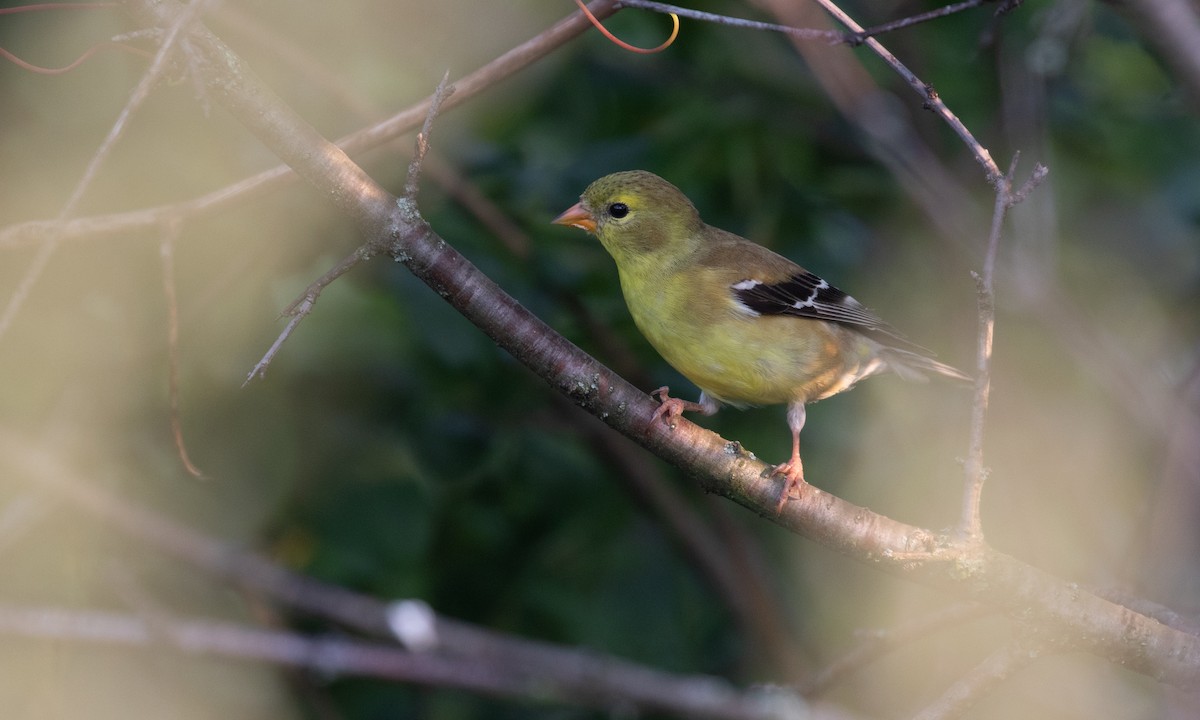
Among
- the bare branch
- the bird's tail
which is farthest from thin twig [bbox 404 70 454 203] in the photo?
the bird's tail

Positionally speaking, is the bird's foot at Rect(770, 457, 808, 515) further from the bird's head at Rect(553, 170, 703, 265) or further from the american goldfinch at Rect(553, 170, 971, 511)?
the bird's head at Rect(553, 170, 703, 265)

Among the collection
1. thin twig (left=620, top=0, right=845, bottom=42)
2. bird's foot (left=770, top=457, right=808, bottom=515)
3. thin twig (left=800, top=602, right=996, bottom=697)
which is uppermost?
thin twig (left=620, top=0, right=845, bottom=42)

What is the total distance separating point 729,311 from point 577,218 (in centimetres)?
88

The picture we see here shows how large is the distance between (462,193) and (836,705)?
3733 millimetres

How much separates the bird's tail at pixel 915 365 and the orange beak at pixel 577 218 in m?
1.60

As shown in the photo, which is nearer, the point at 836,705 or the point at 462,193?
the point at 462,193

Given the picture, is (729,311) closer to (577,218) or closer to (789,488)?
(577,218)

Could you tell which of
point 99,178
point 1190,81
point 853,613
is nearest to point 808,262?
point 853,613

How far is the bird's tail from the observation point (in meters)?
5.08

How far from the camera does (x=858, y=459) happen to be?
5297mm

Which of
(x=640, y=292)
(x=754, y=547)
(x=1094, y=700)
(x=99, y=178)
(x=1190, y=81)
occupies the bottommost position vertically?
(x=1094, y=700)

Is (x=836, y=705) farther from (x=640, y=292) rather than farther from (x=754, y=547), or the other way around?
(x=640, y=292)

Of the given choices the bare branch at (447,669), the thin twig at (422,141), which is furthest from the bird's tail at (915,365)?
the thin twig at (422,141)

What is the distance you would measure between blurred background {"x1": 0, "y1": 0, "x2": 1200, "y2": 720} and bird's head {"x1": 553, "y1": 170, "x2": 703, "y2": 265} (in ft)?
0.41
